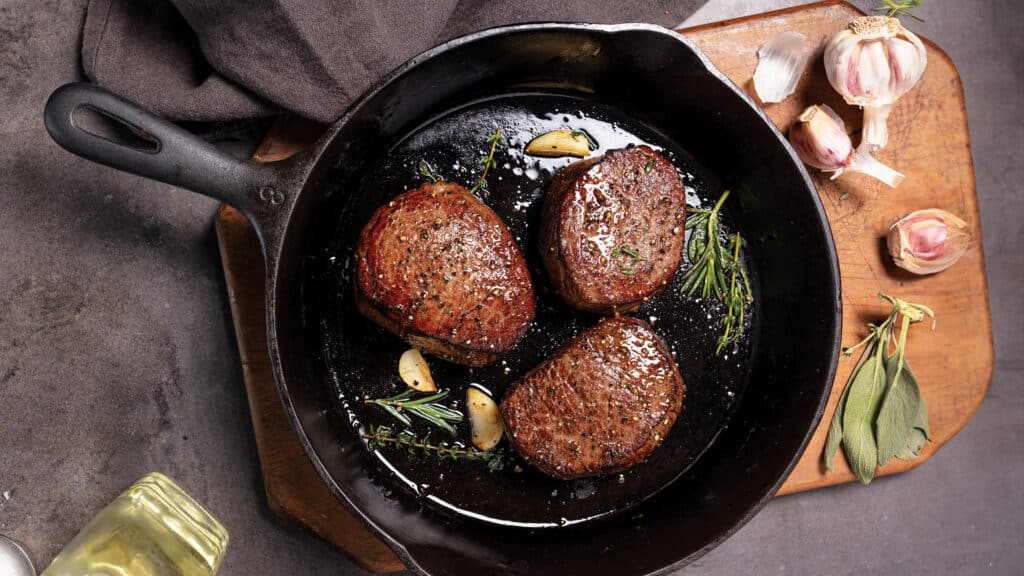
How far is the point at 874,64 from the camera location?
91.2 inches

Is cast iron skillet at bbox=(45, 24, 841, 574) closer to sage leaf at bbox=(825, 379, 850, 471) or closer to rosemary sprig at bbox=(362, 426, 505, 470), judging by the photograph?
rosemary sprig at bbox=(362, 426, 505, 470)

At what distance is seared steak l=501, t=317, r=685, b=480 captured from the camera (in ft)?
7.34

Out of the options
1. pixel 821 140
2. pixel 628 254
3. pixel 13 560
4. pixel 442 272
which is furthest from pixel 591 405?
pixel 13 560

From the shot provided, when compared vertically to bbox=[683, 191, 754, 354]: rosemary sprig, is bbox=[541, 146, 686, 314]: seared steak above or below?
above

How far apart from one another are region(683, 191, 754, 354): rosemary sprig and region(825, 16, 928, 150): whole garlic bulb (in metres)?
0.49

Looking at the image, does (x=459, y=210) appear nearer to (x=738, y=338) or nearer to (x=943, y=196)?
(x=738, y=338)

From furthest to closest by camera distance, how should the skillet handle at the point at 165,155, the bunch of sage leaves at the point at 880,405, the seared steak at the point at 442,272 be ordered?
the bunch of sage leaves at the point at 880,405, the seared steak at the point at 442,272, the skillet handle at the point at 165,155

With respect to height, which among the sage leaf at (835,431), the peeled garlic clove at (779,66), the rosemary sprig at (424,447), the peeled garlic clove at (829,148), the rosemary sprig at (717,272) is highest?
the peeled garlic clove at (779,66)

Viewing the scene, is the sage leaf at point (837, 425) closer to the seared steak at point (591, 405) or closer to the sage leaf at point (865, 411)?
the sage leaf at point (865, 411)

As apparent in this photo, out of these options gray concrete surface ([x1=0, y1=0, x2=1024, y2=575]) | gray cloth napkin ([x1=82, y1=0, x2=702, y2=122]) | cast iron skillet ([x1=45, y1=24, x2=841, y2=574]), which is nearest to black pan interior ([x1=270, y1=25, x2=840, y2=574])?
cast iron skillet ([x1=45, y1=24, x2=841, y2=574])

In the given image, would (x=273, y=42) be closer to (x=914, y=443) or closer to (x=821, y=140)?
(x=821, y=140)

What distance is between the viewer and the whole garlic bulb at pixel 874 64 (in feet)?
7.61

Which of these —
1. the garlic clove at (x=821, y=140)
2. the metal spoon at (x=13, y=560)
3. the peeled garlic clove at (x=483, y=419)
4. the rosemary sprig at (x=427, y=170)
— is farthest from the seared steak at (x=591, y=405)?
the metal spoon at (x=13, y=560)

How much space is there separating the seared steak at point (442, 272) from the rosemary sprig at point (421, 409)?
0.76ft
